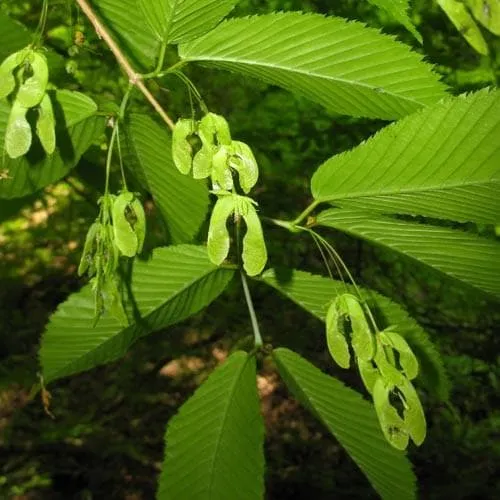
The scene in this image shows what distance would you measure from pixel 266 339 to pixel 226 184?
3.08m

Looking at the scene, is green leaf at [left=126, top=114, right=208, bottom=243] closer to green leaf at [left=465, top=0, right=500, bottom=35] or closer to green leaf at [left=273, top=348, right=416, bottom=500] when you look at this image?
green leaf at [left=273, top=348, right=416, bottom=500]

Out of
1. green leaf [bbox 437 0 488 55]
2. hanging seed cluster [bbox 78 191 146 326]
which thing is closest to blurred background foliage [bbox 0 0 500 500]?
hanging seed cluster [bbox 78 191 146 326]

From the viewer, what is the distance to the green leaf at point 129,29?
1.01 metres

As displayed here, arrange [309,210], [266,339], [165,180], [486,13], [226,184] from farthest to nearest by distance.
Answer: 1. [266,339]
2. [165,180]
3. [309,210]
4. [226,184]
5. [486,13]

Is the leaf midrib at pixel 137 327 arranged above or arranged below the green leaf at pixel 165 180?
below

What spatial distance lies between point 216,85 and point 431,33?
104 centimetres

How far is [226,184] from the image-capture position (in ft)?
1.94

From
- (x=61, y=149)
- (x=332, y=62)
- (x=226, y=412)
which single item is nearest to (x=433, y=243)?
(x=332, y=62)

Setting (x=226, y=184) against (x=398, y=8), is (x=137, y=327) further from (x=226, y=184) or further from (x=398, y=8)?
(x=398, y=8)

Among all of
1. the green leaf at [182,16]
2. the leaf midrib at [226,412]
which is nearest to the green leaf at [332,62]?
the green leaf at [182,16]

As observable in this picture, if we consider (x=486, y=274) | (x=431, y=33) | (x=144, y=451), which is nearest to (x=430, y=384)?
(x=486, y=274)

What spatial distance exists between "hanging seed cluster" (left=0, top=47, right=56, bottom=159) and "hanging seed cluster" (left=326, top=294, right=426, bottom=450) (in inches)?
13.6

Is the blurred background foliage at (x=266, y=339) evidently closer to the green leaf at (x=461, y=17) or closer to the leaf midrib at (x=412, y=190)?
the leaf midrib at (x=412, y=190)

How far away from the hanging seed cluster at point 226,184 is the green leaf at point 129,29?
0.43 metres
